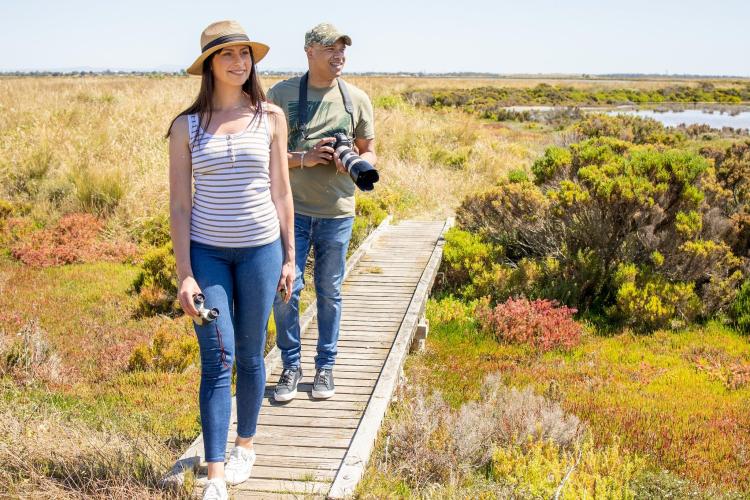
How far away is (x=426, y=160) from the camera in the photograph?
1616 cm

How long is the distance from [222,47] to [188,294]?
3.69 feet

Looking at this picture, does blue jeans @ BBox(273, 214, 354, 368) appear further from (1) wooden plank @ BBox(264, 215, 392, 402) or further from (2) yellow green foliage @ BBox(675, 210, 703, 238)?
(2) yellow green foliage @ BBox(675, 210, 703, 238)

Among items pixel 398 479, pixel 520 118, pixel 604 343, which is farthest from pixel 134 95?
pixel 520 118

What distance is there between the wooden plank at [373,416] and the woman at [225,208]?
2.23 feet

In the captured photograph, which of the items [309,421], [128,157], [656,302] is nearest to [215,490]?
[309,421]

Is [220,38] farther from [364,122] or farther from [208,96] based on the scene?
[364,122]

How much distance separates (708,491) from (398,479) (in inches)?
77.3

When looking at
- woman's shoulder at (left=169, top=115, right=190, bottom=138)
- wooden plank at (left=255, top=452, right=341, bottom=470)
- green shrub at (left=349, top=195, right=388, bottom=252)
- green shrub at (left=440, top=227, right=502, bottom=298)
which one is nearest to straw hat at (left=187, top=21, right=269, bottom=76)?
woman's shoulder at (left=169, top=115, right=190, bottom=138)

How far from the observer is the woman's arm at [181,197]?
3186mm

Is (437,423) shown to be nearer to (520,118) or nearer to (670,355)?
(670,355)

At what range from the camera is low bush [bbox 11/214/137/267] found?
10.3 meters

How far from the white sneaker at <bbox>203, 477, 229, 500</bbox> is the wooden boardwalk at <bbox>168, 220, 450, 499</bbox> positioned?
10.6 inches

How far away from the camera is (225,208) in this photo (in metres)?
3.25

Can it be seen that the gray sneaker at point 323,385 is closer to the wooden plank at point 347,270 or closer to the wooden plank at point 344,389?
the wooden plank at point 344,389
